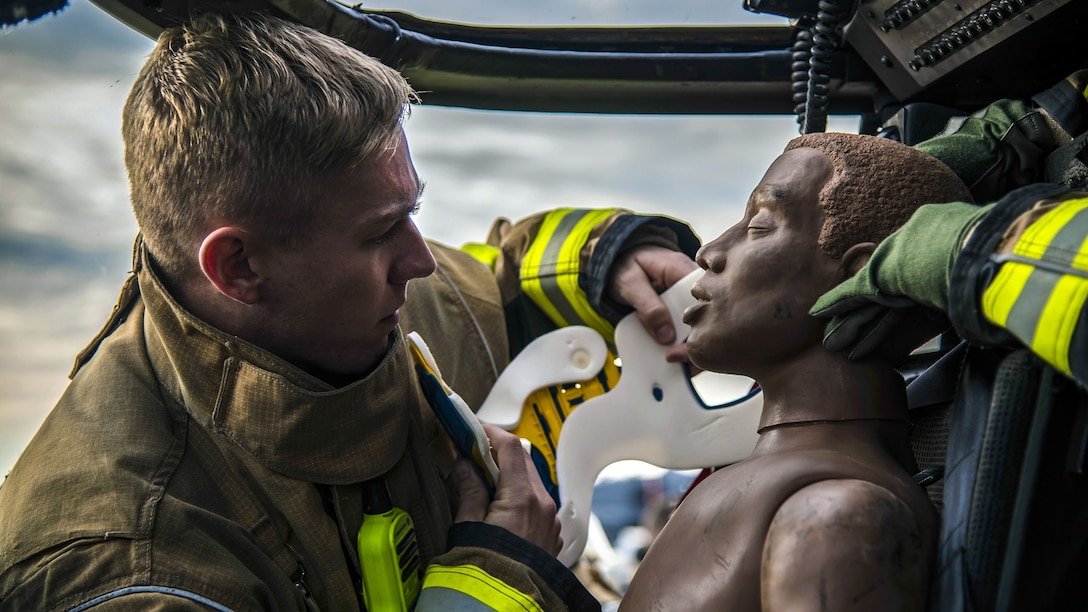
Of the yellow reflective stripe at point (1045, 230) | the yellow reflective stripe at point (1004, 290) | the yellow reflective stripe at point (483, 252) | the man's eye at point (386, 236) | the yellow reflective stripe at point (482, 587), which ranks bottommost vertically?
the yellow reflective stripe at point (482, 587)

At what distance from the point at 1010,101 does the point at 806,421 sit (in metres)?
0.71

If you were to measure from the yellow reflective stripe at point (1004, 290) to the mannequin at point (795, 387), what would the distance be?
0.91 feet

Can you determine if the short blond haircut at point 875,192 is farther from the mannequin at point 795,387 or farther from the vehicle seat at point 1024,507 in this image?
the vehicle seat at point 1024,507

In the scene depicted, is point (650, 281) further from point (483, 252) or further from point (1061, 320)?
point (1061, 320)

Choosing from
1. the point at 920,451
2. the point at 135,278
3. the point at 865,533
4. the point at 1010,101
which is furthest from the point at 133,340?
the point at 1010,101

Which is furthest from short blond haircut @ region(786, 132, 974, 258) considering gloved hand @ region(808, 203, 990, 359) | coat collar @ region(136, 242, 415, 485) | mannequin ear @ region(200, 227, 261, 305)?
mannequin ear @ region(200, 227, 261, 305)

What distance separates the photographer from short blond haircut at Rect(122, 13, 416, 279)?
1.49 meters

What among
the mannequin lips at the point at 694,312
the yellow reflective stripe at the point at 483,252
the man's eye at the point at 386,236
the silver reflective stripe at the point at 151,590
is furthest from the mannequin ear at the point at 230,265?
the yellow reflective stripe at the point at 483,252

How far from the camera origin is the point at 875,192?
1370 mm

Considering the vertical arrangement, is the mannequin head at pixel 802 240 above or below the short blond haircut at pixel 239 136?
below

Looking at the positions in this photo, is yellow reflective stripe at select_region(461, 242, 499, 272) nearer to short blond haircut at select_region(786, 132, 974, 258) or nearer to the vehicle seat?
short blond haircut at select_region(786, 132, 974, 258)

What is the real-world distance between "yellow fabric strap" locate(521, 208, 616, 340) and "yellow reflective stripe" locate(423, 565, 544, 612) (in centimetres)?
91

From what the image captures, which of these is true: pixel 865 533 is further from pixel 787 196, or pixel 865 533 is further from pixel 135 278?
pixel 135 278

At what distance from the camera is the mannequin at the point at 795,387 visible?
1.21 metres
